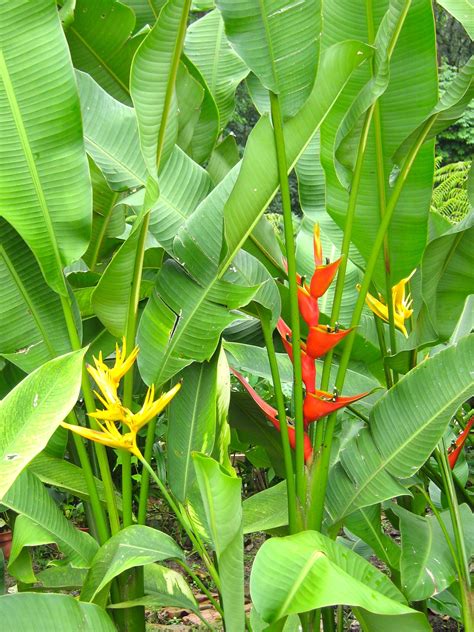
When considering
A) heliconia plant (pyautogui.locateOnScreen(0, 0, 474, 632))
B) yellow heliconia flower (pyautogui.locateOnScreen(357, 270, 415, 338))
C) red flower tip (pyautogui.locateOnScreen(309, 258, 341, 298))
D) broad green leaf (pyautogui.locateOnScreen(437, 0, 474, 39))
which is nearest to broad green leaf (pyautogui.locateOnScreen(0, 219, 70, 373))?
heliconia plant (pyautogui.locateOnScreen(0, 0, 474, 632))

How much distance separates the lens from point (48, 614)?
3.02ft

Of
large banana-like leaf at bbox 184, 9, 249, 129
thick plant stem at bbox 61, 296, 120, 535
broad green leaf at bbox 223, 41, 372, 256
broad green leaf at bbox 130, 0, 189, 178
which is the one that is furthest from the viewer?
large banana-like leaf at bbox 184, 9, 249, 129

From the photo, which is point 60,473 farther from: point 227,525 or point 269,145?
point 269,145

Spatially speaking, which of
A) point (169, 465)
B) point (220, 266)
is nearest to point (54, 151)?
point (220, 266)

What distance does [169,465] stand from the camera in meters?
1.30

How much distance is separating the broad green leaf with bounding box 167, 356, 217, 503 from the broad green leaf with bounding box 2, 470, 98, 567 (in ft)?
0.61

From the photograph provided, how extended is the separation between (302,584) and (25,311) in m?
0.67

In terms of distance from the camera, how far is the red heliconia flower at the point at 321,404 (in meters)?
1.08

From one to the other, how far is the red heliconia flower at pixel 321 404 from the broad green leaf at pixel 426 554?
28cm

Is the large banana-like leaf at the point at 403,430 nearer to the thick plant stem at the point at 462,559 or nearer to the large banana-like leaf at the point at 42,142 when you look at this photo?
the thick plant stem at the point at 462,559

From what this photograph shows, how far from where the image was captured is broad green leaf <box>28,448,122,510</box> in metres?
1.29

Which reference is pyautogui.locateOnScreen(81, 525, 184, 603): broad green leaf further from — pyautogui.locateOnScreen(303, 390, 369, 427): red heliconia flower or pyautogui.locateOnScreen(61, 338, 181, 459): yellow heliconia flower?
pyautogui.locateOnScreen(303, 390, 369, 427): red heliconia flower

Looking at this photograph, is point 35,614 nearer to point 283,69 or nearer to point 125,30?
point 283,69

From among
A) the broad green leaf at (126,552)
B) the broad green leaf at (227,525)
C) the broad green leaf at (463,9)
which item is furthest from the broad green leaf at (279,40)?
the broad green leaf at (126,552)
